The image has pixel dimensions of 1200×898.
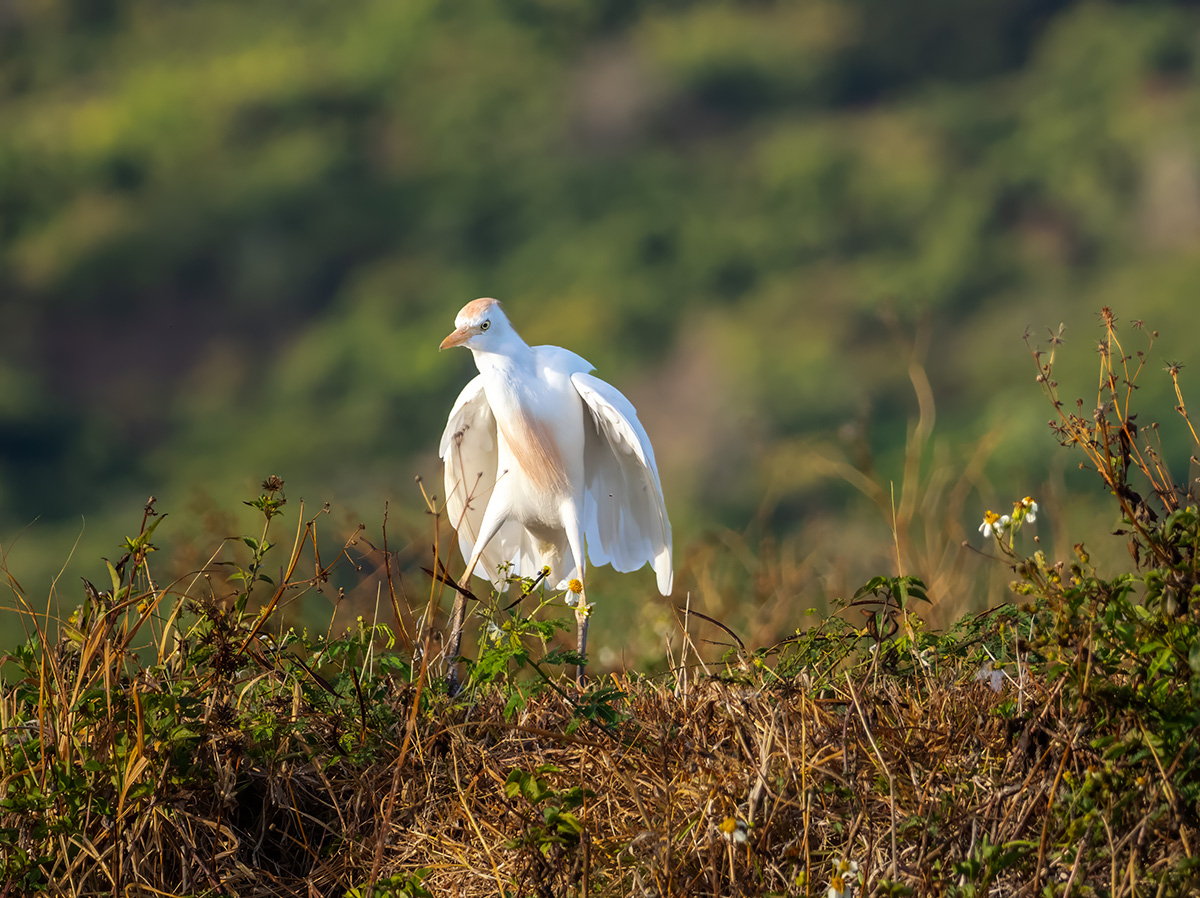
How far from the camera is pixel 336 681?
1928mm

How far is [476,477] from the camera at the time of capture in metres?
3.19

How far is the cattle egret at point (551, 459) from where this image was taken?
2.92m

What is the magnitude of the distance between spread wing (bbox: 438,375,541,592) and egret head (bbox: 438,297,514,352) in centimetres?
13

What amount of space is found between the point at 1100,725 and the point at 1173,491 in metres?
0.36

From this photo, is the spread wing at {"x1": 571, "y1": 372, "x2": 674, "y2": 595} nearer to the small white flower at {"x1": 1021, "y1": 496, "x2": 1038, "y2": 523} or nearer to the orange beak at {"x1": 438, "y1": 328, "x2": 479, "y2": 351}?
the orange beak at {"x1": 438, "y1": 328, "x2": 479, "y2": 351}

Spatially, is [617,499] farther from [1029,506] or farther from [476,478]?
[1029,506]

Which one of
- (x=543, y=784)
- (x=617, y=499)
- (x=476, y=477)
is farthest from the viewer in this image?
(x=617, y=499)

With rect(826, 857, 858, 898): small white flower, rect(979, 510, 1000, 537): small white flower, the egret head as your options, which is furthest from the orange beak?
rect(826, 857, 858, 898): small white flower

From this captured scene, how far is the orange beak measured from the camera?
2801mm

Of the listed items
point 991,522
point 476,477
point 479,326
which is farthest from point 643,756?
point 476,477

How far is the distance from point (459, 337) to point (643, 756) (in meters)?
1.39

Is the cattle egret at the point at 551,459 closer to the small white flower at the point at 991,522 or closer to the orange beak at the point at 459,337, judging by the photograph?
the orange beak at the point at 459,337

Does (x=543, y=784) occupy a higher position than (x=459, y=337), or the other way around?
(x=459, y=337)

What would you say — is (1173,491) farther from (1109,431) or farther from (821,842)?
(821,842)
